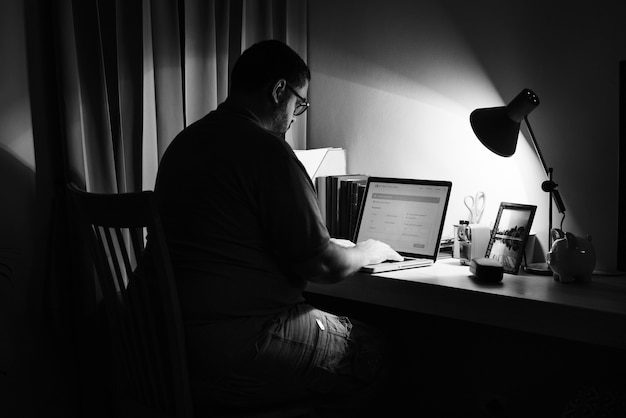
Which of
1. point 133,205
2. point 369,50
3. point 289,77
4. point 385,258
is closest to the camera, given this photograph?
point 133,205

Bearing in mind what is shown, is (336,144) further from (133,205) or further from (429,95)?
(133,205)

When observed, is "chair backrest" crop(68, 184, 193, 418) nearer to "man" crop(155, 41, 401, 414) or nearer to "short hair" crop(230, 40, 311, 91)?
"man" crop(155, 41, 401, 414)

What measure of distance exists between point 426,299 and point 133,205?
825mm

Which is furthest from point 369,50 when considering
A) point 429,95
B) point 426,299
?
point 426,299

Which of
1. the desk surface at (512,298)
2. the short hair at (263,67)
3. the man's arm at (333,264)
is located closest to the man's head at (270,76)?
the short hair at (263,67)

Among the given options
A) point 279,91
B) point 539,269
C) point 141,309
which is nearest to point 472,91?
point 539,269

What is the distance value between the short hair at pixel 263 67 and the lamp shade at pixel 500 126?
570 millimetres

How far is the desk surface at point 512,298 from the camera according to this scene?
1.37 metres

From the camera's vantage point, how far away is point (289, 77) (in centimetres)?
163

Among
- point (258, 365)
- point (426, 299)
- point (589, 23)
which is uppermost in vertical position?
point (589, 23)

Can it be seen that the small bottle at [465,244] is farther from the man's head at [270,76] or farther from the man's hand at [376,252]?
the man's head at [270,76]

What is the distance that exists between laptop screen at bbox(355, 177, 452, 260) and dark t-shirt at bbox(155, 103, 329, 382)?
63cm

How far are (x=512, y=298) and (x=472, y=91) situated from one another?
2.91ft

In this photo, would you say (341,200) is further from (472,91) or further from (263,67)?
(263,67)
